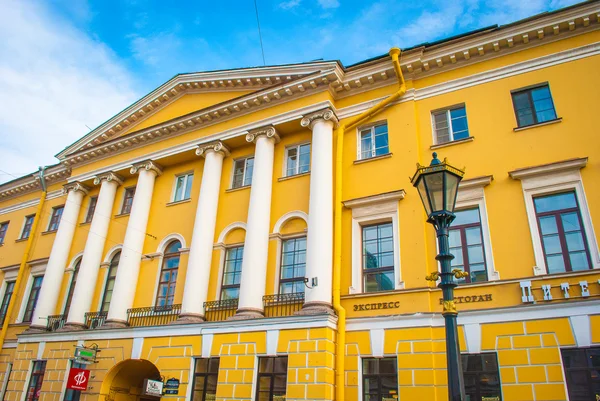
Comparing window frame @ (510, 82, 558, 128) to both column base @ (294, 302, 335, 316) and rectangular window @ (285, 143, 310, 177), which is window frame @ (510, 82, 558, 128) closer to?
rectangular window @ (285, 143, 310, 177)

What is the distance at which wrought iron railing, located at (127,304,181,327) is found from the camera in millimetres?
15367

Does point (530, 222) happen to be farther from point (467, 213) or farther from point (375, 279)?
point (375, 279)

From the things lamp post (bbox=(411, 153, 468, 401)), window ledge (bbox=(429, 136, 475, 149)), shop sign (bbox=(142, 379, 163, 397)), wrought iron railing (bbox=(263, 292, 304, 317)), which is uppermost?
window ledge (bbox=(429, 136, 475, 149))

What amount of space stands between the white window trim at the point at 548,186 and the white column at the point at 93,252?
14.3 metres

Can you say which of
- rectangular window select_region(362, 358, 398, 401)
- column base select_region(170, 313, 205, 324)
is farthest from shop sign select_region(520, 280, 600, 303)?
column base select_region(170, 313, 205, 324)

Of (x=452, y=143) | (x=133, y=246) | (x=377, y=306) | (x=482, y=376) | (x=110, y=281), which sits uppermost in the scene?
(x=452, y=143)

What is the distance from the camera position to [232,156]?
17500 mm

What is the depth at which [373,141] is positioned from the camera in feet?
49.6

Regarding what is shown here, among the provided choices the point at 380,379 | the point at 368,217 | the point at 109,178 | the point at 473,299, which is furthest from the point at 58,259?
the point at 473,299

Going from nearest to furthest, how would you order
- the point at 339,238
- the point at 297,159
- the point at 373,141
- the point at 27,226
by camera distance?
the point at 339,238 < the point at 373,141 < the point at 297,159 < the point at 27,226

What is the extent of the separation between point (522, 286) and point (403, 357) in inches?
125

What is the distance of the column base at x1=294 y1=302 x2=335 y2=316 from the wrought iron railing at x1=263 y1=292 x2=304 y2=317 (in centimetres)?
68

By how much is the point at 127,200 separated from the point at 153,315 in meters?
5.77

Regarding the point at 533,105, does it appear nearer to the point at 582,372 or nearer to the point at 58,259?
the point at 582,372
